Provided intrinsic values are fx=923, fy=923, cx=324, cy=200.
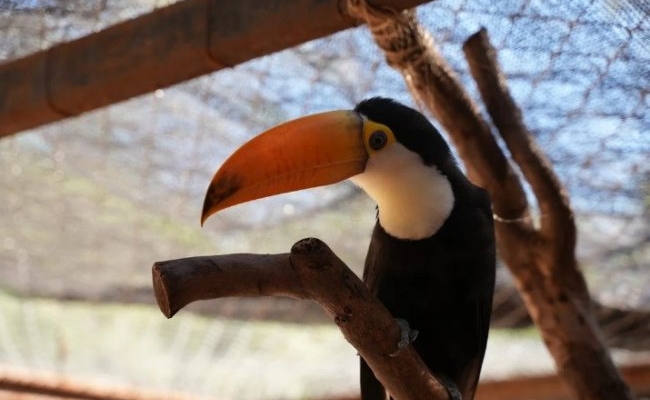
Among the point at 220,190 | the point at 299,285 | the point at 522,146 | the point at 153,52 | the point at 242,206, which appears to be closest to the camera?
the point at 299,285

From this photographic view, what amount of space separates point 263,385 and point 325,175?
9.51 ft

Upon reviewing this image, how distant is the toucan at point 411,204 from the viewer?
192 cm

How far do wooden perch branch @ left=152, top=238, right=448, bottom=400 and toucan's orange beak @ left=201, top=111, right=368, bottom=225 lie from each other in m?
0.45

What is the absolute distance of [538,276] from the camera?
2461mm

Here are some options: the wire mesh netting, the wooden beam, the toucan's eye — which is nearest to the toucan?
the toucan's eye

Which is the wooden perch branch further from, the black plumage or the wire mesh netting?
the wire mesh netting

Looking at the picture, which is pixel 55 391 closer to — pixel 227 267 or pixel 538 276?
pixel 538 276

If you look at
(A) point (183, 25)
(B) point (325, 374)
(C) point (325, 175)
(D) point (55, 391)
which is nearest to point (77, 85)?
(A) point (183, 25)

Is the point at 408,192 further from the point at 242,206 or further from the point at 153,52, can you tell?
→ the point at 242,206

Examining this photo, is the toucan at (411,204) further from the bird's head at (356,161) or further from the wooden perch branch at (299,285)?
the wooden perch branch at (299,285)

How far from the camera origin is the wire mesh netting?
92.8 inches

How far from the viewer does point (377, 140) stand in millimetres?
1998

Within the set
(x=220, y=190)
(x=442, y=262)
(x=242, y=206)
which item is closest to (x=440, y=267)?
(x=442, y=262)

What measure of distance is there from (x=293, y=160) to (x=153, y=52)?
1.62 ft
